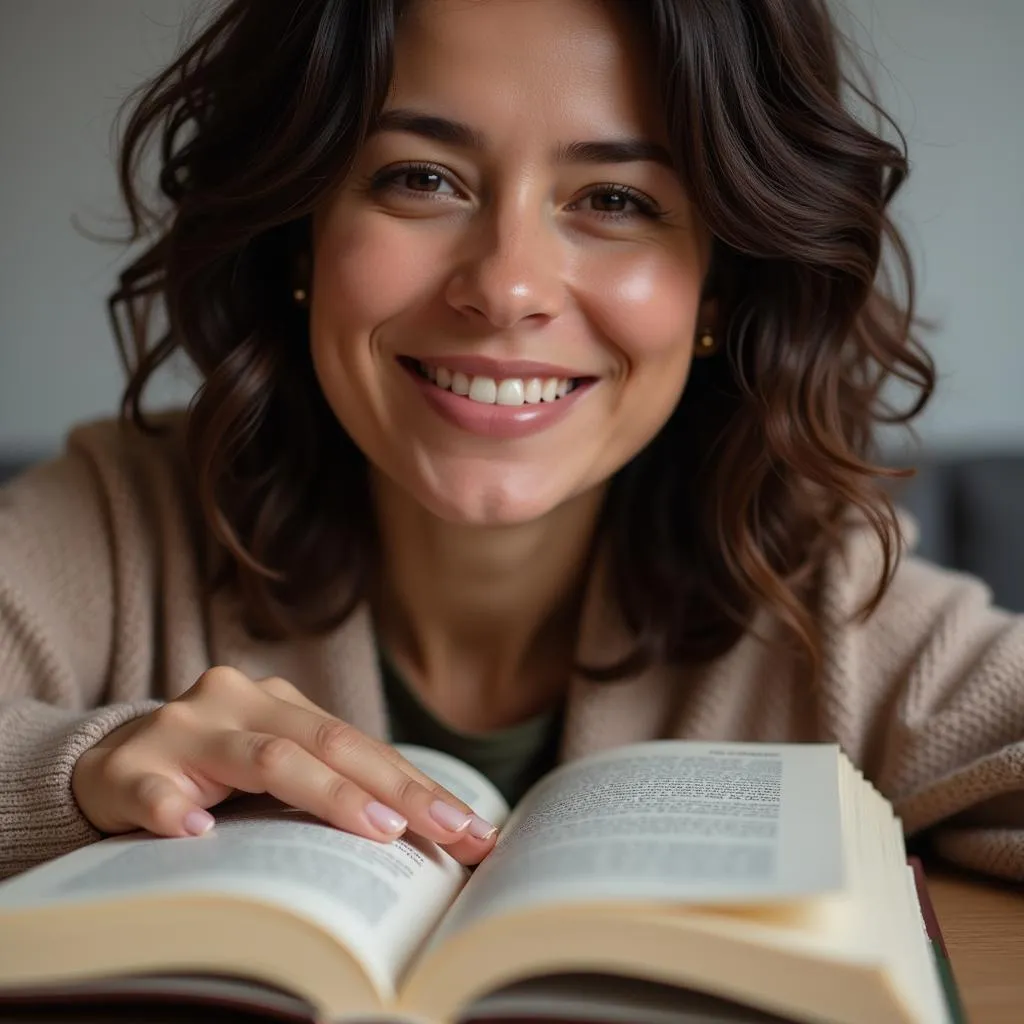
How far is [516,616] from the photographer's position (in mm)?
1396

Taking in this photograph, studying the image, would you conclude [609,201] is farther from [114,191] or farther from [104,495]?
[114,191]

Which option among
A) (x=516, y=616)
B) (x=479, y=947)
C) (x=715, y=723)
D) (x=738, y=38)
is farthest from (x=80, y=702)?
(x=738, y=38)

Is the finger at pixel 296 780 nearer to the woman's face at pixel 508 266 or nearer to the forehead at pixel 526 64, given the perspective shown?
the woman's face at pixel 508 266

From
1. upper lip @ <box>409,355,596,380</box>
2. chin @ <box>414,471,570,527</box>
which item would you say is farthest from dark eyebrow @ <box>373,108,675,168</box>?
chin @ <box>414,471,570,527</box>

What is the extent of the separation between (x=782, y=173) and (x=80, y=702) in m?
0.81

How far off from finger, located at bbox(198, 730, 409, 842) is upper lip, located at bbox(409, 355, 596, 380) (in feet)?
1.33

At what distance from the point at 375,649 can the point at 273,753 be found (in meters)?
0.52

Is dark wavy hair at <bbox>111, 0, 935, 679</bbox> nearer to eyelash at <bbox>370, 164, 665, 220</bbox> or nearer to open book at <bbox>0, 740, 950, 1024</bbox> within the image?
eyelash at <bbox>370, 164, 665, 220</bbox>

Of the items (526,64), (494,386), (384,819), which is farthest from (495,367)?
(384,819)

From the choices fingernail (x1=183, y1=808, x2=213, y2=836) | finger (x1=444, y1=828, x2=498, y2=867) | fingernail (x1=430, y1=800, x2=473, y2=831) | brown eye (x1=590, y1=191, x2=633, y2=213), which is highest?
brown eye (x1=590, y1=191, x2=633, y2=213)

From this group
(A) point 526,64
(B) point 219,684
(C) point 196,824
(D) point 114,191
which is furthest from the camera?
(D) point 114,191

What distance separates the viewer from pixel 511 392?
3.77ft

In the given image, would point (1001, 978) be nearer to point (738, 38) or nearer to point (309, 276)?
point (738, 38)

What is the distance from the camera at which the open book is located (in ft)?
2.07
